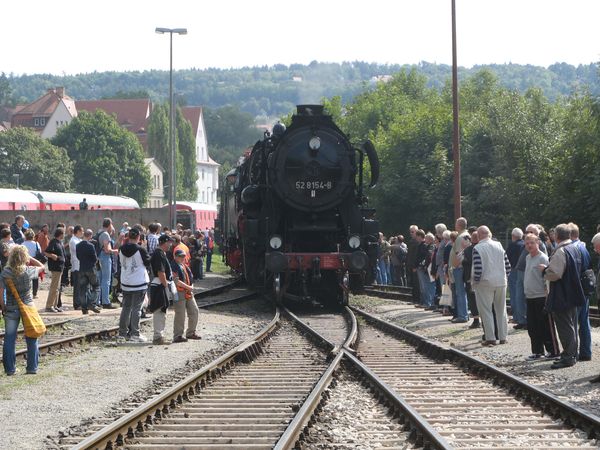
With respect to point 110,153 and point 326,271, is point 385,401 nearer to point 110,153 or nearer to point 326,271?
point 326,271

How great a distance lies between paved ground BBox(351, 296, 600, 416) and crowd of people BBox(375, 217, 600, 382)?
22 cm

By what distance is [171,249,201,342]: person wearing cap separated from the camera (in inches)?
638

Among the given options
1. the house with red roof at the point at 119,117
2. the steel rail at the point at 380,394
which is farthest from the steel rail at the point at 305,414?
the house with red roof at the point at 119,117

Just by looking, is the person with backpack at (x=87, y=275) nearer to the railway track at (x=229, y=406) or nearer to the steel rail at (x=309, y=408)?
the railway track at (x=229, y=406)

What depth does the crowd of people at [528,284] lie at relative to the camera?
12.8 meters

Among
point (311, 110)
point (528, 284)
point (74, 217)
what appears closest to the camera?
point (528, 284)

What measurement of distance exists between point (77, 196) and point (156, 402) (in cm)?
4058

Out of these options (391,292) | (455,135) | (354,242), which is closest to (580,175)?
(455,135)

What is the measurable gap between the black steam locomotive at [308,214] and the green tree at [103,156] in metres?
73.5

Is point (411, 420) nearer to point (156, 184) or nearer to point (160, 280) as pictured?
point (160, 280)

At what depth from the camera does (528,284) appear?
1408 cm

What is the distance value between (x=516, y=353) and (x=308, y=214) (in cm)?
855

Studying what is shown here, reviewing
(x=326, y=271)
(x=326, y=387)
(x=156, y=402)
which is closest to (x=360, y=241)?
(x=326, y=271)

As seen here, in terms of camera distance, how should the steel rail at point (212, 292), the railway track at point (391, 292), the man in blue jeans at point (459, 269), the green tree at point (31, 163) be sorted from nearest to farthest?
the man in blue jeans at point (459, 269), the railway track at point (391, 292), the steel rail at point (212, 292), the green tree at point (31, 163)
